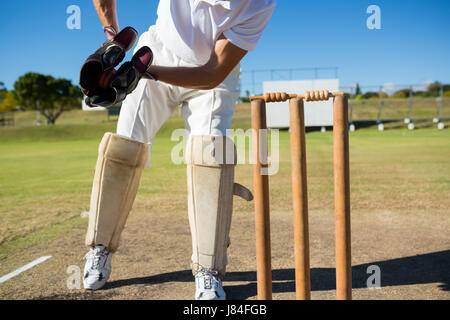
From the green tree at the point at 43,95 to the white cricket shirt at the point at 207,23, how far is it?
5568cm

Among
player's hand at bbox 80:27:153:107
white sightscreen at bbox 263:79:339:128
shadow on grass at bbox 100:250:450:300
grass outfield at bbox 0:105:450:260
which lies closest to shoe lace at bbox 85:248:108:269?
shadow on grass at bbox 100:250:450:300

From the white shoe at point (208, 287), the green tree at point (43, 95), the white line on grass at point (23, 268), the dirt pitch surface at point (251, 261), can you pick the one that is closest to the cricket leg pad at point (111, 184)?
the dirt pitch surface at point (251, 261)

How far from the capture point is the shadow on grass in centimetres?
239

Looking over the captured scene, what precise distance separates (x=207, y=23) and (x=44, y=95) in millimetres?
58374

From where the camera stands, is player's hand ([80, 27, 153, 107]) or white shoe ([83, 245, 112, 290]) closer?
player's hand ([80, 27, 153, 107])

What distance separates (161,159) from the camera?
34.7 ft

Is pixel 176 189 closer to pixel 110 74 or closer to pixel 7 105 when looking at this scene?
pixel 110 74

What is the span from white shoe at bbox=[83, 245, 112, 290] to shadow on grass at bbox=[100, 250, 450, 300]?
0.06 m

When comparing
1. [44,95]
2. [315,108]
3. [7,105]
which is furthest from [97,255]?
[7,105]

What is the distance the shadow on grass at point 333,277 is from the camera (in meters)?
2.39

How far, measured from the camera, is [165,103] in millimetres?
2686

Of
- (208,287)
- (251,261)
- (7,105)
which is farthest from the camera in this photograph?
(7,105)

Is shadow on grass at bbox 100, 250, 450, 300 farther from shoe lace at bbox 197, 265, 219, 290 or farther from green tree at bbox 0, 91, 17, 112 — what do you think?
green tree at bbox 0, 91, 17, 112
